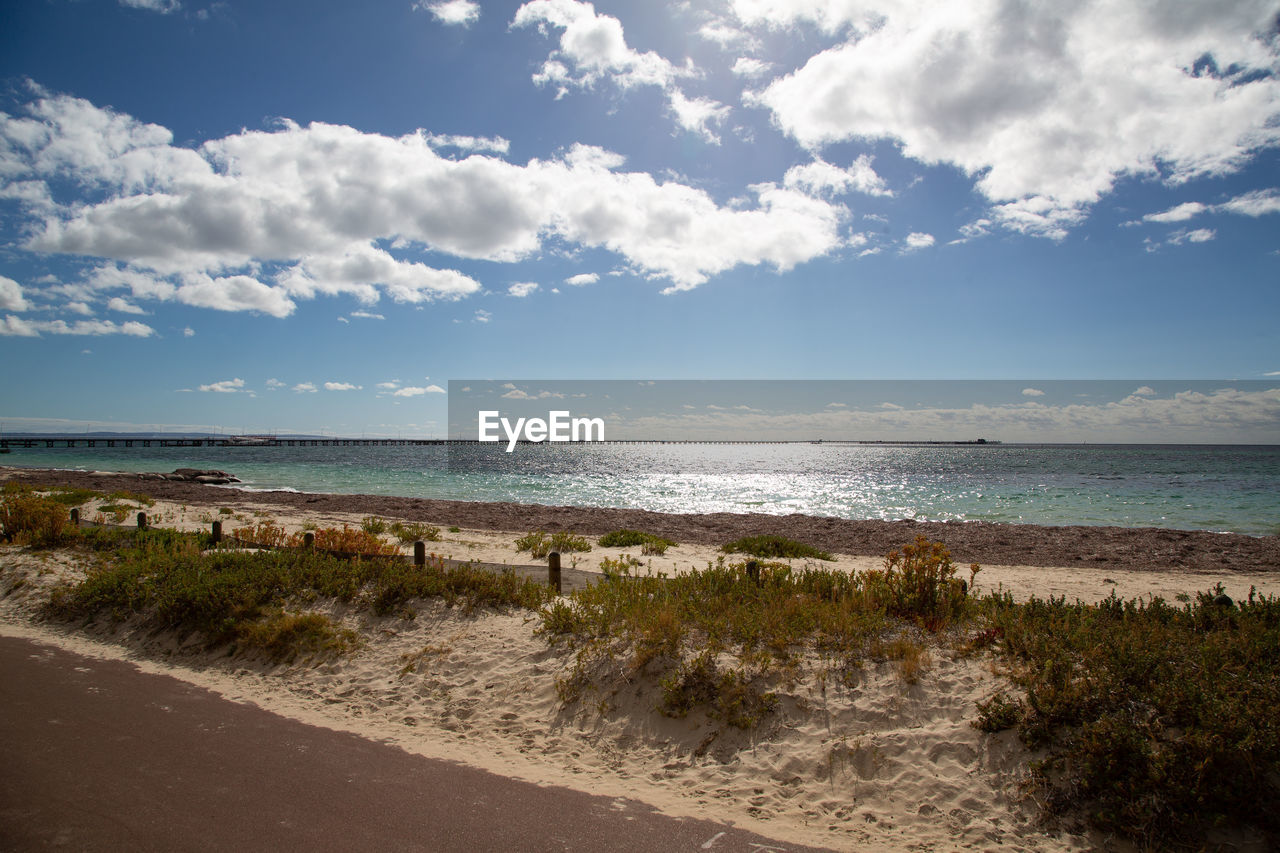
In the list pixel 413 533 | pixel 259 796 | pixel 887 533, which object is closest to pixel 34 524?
pixel 413 533

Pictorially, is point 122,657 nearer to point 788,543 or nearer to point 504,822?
point 504,822

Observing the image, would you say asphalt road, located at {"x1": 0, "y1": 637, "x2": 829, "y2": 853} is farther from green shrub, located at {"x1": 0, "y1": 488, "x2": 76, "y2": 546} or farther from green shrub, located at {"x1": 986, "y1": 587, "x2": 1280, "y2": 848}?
green shrub, located at {"x1": 0, "y1": 488, "x2": 76, "y2": 546}

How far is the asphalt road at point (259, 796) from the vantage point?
487cm

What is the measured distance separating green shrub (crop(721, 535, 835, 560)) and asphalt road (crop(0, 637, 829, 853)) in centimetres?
1404

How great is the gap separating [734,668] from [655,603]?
2.07 m

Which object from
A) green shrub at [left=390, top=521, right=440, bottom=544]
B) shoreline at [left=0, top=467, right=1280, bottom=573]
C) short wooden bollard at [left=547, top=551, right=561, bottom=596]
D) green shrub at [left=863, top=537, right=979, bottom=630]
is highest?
green shrub at [left=863, top=537, right=979, bottom=630]

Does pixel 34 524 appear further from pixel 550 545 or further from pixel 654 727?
pixel 654 727

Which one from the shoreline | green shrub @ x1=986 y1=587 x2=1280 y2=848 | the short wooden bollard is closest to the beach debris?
the shoreline

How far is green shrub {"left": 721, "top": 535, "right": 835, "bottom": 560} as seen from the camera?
19.1 meters

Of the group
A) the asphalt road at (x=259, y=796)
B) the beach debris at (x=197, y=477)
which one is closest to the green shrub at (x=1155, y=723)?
the asphalt road at (x=259, y=796)

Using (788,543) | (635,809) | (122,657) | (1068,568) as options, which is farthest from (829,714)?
(1068,568)

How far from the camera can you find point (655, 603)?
9.20 meters

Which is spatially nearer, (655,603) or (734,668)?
(734,668)

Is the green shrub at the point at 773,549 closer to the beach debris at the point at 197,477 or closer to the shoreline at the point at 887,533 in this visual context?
the shoreline at the point at 887,533
